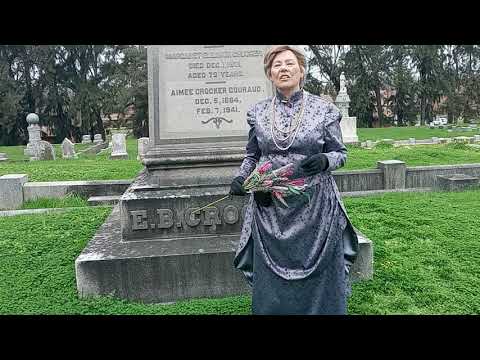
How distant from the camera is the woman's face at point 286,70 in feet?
8.43

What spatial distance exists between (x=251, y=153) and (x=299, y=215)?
526 millimetres

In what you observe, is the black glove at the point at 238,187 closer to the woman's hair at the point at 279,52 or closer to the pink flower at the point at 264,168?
the pink flower at the point at 264,168

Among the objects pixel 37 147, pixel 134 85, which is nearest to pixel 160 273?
pixel 37 147

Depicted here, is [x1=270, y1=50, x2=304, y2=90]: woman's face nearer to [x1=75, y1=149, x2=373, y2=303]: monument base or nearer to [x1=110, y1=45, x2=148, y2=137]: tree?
[x1=75, y1=149, x2=373, y2=303]: monument base

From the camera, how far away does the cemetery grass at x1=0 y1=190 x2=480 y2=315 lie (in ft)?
11.6

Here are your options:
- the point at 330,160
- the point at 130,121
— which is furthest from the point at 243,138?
the point at 130,121

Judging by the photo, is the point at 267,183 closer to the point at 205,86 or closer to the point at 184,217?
the point at 184,217

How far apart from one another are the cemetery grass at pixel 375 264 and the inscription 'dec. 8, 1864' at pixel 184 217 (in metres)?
0.70

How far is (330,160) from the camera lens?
253cm

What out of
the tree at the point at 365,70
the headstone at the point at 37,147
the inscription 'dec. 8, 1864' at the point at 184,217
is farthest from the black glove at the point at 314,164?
the tree at the point at 365,70

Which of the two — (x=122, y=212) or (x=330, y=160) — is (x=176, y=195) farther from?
(x=330, y=160)

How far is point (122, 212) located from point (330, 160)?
2156 mm

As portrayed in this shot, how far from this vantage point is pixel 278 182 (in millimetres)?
2545
